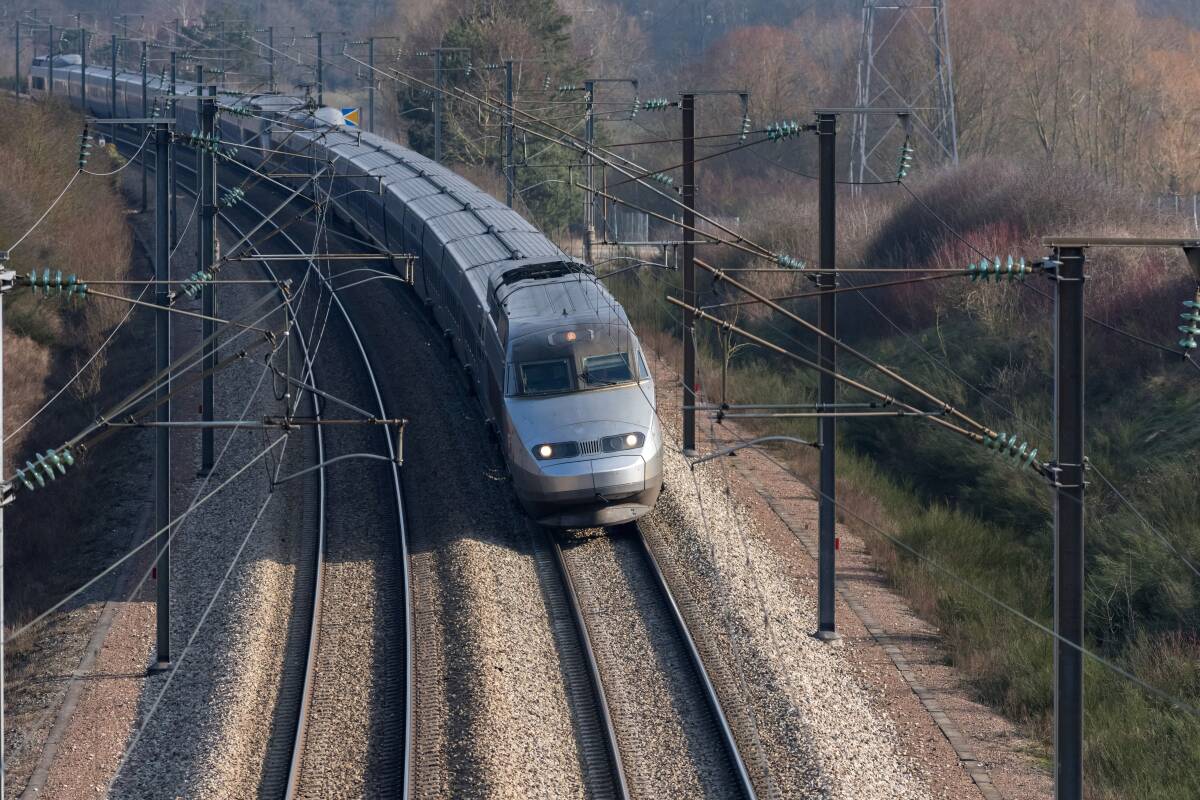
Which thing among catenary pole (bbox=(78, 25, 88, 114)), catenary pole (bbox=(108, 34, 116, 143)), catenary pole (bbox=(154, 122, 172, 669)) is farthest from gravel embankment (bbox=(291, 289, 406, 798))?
catenary pole (bbox=(78, 25, 88, 114))

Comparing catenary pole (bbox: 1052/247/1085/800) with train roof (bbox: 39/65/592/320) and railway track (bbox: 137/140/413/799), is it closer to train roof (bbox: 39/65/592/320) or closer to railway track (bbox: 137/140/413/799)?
railway track (bbox: 137/140/413/799)

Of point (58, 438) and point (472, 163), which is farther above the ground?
point (472, 163)

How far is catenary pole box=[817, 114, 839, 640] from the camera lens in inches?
576

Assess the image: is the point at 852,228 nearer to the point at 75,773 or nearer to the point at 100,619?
the point at 100,619

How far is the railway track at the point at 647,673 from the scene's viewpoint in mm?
12258

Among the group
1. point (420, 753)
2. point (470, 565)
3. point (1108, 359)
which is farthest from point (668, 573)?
point (1108, 359)

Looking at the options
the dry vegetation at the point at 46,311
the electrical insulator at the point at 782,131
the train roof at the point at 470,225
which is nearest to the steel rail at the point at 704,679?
the train roof at the point at 470,225

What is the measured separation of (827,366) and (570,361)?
13.7ft

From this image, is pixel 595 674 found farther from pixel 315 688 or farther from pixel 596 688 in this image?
pixel 315 688

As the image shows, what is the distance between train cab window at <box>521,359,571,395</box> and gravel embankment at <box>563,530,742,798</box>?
2.19 meters

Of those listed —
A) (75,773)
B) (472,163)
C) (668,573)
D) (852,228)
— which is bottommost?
(75,773)

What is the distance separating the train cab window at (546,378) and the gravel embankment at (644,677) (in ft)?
7.18

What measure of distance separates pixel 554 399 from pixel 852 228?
22.2 m

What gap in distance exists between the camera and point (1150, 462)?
64.7 feet
